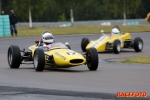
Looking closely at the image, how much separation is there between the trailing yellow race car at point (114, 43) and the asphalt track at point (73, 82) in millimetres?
6513

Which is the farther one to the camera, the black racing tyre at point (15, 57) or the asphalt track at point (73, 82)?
the black racing tyre at point (15, 57)

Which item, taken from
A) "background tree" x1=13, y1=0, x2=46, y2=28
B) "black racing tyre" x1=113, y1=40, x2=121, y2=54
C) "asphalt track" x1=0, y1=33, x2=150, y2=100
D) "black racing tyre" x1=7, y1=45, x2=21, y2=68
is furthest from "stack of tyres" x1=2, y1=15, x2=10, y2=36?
"background tree" x1=13, y1=0, x2=46, y2=28

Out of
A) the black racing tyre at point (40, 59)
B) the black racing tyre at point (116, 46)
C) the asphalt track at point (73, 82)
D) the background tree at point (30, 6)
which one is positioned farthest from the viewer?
the background tree at point (30, 6)

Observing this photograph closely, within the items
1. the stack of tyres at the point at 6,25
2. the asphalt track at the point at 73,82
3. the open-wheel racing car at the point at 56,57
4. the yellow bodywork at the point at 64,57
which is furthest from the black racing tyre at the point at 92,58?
the stack of tyres at the point at 6,25

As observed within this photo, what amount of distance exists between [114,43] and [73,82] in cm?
1143

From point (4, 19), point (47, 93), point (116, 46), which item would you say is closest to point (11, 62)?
point (47, 93)

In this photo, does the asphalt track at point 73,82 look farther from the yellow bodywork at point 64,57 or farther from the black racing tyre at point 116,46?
the black racing tyre at point 116,46

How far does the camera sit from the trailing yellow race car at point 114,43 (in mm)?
25141

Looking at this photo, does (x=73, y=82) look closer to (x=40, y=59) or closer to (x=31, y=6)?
(x=40, y=59)

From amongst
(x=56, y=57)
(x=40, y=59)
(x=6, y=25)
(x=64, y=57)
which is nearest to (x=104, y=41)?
(x=56, y=57)

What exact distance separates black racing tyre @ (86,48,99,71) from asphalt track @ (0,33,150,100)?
211 mm

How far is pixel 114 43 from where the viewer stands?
25.0 meters

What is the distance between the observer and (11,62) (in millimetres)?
17703

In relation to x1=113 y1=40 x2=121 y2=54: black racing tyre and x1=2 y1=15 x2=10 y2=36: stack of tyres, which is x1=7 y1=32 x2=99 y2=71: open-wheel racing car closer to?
x1=113 y1=40 x2=121 y2=54: black racing tyre
